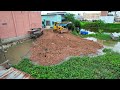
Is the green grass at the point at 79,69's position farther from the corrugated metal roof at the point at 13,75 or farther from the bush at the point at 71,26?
the bush at the point at 71,26

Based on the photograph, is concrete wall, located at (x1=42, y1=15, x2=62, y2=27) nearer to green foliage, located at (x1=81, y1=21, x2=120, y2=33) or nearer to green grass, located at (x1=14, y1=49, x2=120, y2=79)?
green foliage, located at (x1=81, y1=21, x2=120, y2=33)

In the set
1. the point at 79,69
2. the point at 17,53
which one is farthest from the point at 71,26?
the point at 79,69

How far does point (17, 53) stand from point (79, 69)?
3904 mm

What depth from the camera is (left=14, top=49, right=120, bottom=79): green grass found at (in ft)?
15.2

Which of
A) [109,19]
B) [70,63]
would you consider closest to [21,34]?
[70,63]

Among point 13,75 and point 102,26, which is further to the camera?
point 102,26

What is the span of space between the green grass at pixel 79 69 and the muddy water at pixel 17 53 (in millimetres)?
793

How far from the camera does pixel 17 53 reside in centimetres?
738

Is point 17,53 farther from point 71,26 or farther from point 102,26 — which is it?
point 102,26

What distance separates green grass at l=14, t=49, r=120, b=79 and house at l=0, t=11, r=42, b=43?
3344 millimetres

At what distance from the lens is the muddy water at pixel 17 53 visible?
6.49 m

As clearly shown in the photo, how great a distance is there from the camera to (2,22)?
8125 millimetres
